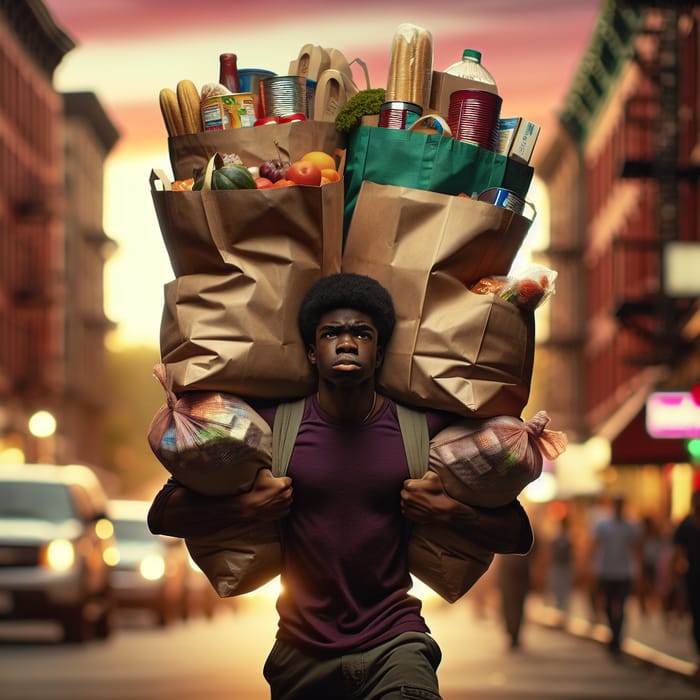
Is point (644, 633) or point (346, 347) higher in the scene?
point (346, 347)

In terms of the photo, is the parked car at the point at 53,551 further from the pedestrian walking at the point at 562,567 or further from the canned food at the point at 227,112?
the canned food at the point at 227,112

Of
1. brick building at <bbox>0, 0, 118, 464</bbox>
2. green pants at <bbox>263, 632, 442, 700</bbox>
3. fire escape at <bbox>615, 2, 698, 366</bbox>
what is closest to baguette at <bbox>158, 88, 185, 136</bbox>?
green pants at <bbox>263, 632, 442, 700</bbox>

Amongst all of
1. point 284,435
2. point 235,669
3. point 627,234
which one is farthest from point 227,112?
point 627,234

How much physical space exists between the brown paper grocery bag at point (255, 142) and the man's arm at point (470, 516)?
1.15 m

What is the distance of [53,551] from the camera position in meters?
23.1

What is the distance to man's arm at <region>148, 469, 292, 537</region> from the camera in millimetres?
→ 6270

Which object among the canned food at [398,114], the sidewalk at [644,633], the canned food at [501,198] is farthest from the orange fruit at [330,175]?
the sidewalk at [644,633]

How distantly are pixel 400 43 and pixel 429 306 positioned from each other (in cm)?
88

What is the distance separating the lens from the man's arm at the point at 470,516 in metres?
6.31

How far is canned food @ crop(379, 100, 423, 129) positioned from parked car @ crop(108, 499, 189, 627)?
76.6 ft

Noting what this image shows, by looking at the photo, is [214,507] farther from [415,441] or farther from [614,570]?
[614,570]

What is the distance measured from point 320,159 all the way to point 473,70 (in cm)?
69

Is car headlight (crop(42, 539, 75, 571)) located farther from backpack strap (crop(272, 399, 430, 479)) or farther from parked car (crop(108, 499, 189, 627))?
backpack strap (crop(272, 399, 430, 479))

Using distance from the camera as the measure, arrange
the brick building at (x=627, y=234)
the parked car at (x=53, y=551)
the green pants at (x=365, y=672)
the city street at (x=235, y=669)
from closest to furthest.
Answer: the green pants at (x=365, y=672)
the city street at (x=235, y=669)
the parked car at (x=53, y=551)
the brick building at (x=627, y=234)
